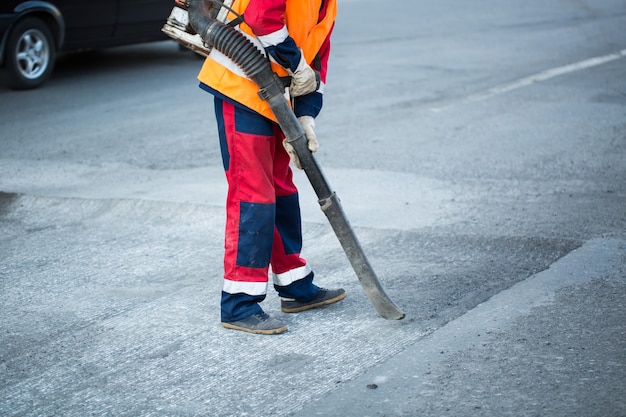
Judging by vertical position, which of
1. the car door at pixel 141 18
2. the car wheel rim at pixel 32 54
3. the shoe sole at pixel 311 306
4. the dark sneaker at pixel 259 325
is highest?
the car door at pixel 141 18

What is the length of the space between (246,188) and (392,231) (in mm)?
1778

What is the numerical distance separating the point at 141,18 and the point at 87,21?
0.77 metres

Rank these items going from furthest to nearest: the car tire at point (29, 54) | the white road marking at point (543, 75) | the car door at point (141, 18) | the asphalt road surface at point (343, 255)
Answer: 1. the car door at point (141, 18)
2. the car tire at point (29, 54)
3. the white road marking at point (543, 75)
4. the asphalt road surface at point (343, 255)

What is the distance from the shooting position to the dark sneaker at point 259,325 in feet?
14.6

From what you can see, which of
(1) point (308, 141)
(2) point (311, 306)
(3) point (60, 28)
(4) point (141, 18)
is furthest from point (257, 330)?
(4) point (141, 18)

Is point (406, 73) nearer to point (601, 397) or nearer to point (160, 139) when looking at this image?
point (160, 139)

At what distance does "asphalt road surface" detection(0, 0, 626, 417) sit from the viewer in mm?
3902

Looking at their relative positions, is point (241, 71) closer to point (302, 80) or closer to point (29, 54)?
point (302, 80)

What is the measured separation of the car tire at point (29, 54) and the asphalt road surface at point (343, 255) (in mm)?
262

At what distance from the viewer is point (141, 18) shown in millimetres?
11688

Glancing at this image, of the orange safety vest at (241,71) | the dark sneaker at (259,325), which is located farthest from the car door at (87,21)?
the dark sneaker at (259,325)

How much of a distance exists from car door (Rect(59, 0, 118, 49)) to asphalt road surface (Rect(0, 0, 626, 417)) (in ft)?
1.52

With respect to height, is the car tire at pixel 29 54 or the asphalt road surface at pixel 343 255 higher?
the car tire at pixel 29 54

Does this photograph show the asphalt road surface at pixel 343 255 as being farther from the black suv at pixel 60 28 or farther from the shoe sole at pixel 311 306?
the black suv at pixel 60 28
